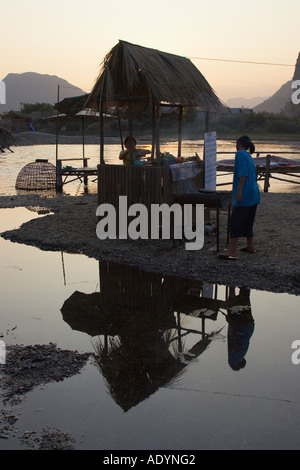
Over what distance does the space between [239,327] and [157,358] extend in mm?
1215

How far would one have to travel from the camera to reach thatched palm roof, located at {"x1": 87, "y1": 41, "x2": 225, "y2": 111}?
8.52 metres

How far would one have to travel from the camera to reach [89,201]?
13.8m

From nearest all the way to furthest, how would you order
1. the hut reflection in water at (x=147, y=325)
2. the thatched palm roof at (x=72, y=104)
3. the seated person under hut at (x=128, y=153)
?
the hut reflection in water at (x=147, y=325) < the seated person under hut at (x=128, y=153) < the thatched palm roof at (x=72, y=104)

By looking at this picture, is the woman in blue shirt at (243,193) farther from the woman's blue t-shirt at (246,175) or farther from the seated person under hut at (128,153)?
the seated person under hut at (128,153)

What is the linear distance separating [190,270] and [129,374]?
306 centimetres

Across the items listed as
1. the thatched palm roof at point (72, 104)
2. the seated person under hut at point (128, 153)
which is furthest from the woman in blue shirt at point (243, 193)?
the thatched palm roof at point (72, 104)

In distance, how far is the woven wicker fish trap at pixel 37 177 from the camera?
17.9m

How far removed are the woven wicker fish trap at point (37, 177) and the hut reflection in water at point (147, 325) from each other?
10.9 m

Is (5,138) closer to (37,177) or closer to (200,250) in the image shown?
(200,250)

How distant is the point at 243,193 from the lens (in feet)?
24.7
